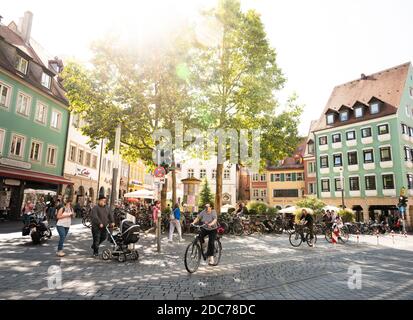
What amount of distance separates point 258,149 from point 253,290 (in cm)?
1663

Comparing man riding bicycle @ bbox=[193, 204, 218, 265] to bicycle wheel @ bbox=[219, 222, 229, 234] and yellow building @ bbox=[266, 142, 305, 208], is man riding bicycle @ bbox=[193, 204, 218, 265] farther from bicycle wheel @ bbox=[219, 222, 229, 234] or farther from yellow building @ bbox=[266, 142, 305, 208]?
yellow building @ bbox=[266, 142, 305, 208]

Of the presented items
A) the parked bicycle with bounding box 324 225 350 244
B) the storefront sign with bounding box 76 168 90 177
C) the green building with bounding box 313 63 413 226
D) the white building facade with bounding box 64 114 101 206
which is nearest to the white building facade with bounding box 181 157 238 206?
the green building with bounding box 313 63 413 226

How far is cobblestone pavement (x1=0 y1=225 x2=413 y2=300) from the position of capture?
5953 mm

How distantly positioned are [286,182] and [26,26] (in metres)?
41.7

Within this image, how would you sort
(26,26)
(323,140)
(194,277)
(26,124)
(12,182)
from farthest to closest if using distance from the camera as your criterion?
(323,140) → (26,26) → (26,124) → (12,182) → (194,277)

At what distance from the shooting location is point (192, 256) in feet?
27.1

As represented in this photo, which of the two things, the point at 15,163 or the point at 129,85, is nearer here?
the point at 129,85

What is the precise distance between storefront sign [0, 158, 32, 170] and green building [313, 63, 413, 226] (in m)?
29.4

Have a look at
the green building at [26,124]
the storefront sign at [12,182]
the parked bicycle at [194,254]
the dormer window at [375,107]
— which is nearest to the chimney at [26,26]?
the green building at [26,124]

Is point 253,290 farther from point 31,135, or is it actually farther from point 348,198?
point 348,198

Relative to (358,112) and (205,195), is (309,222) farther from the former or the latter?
(205,195)

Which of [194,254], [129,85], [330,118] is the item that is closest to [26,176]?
[129,85]
